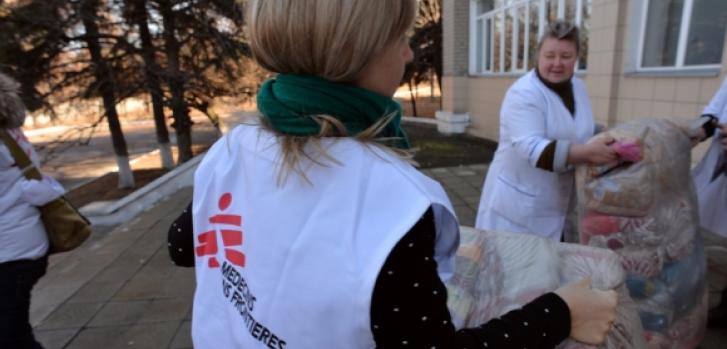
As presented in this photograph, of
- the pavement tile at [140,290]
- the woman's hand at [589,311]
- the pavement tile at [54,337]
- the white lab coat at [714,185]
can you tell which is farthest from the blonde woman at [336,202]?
the pavement tile at [140,290]

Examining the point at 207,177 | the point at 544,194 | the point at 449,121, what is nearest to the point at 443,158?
the point at 449,121

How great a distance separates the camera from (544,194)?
2.43 meters

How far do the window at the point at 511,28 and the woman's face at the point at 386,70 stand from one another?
7.21 meters

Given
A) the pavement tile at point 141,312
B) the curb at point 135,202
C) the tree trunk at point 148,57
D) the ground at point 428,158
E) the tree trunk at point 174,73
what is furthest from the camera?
the tree trunk at point 174,73

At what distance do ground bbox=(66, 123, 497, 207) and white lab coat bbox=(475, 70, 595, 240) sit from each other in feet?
18.9

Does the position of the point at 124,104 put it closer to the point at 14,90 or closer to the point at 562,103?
the point at 14,90

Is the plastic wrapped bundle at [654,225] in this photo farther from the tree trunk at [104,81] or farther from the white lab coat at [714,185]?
the tree trunk at [104,81]

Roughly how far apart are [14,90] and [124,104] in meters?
9.10

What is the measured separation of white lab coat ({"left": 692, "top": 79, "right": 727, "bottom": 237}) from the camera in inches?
97.2

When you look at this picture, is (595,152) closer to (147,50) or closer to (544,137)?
(544,137)

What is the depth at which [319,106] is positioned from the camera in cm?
83

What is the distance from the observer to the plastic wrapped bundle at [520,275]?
1284 millimetres

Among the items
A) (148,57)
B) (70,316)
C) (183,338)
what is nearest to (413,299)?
(183,338)

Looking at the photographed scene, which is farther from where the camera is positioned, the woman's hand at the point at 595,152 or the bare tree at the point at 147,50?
the bare tree at the point at 147,50
